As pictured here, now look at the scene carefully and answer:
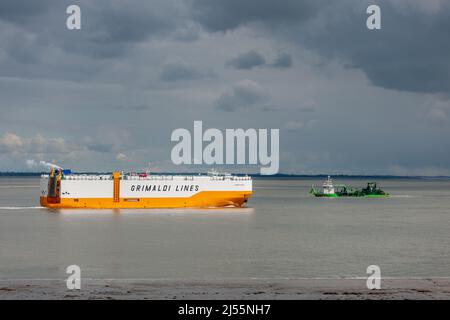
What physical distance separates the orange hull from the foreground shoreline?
7363cm

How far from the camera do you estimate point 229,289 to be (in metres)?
21.0

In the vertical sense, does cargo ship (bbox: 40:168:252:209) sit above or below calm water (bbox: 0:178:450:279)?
above

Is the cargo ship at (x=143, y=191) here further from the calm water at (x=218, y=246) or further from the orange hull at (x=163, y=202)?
the calm water at (x=218, y=246)

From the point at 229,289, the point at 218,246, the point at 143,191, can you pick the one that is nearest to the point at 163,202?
the point at 143,191

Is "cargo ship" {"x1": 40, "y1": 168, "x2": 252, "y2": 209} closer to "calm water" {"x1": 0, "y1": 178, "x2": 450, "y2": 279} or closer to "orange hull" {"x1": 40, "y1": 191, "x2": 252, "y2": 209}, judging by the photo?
"orange hull" {"x1": 40, "y1": 191, "x2": 252, "y2": 209}

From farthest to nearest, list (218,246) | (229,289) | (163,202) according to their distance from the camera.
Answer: (163,202), (218,246), (229,289)

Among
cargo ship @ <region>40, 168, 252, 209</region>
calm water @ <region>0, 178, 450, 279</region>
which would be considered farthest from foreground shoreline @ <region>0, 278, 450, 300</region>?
cargo ship @ <region>40, 168, 252, 209</region>

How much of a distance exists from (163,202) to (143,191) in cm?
389

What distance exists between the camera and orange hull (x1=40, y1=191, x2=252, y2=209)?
96.2 m

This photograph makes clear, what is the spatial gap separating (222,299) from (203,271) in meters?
15.0

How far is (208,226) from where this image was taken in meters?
69.5

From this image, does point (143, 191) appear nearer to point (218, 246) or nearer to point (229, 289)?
point (218, 246)

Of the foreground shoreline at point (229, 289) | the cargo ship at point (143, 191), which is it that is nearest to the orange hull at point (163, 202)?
the cargo ship at point (143, 191)

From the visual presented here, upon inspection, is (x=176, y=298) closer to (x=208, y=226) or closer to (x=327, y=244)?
(x=327, y=244)
